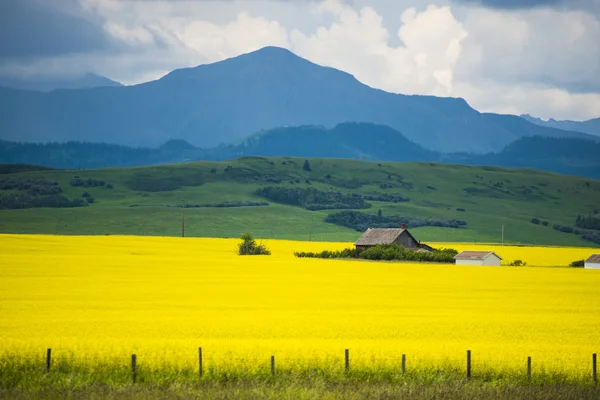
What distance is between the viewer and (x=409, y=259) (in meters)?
90.8

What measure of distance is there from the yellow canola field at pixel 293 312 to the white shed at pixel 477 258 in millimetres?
9137

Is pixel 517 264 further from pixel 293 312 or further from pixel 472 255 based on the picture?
pixel 293 312

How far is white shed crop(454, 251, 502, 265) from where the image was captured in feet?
281

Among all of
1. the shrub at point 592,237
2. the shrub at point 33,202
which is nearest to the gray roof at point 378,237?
the shrub at point 592,237

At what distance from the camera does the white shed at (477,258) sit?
281 feet

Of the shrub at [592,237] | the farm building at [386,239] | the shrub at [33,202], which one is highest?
the shrub at [33,202]

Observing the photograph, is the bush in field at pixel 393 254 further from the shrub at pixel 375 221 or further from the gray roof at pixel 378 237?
the shrub at pixel 375 221

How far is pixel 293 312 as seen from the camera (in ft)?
135

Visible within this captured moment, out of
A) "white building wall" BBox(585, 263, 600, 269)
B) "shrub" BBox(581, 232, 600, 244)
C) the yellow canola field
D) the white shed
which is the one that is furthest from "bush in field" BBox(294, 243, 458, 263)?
"shrub" BBox(581, 232, 600, 244)

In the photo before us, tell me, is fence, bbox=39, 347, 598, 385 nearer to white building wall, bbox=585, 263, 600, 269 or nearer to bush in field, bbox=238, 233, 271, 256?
white building wall, bbox=585, 263, 600, 269

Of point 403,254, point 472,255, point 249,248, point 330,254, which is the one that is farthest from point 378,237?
point 472,255

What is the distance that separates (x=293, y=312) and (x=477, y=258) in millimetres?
48178

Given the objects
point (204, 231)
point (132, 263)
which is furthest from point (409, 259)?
point (204, 231)

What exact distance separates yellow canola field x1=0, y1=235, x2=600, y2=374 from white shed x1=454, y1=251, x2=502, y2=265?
9.14 meters
